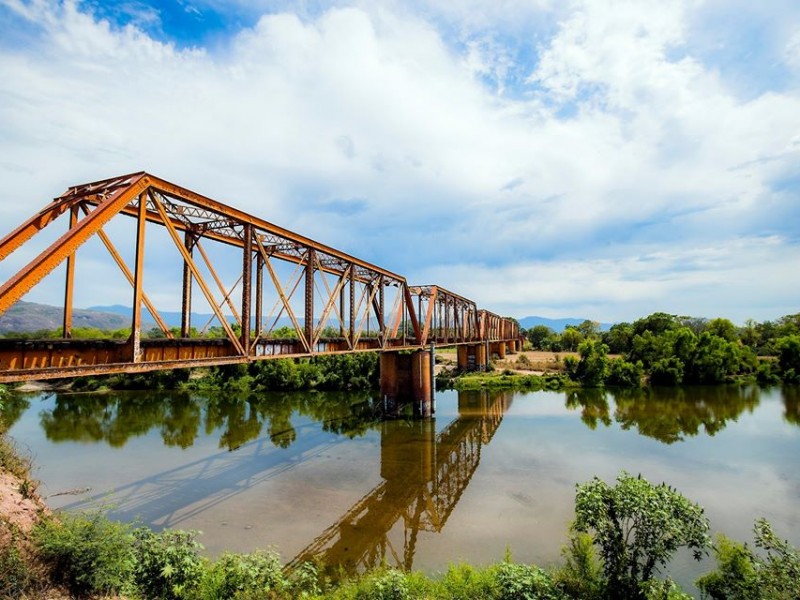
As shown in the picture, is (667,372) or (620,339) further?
(620,339)

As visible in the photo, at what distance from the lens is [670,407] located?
121ft

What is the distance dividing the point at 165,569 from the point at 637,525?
10747mm

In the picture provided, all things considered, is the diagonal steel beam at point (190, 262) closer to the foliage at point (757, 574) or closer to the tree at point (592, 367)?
the foliage at point (757, 574)

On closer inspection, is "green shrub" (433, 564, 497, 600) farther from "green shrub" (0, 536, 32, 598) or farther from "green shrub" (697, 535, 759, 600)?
"green shrub" (0, 536, 32, 598)

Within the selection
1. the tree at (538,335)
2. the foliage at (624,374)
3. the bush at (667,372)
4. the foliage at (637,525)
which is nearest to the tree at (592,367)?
the foliage at (624,374)

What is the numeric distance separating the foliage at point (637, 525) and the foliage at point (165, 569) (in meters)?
9.14

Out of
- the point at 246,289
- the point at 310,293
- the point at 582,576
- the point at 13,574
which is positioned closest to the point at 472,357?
the point at 310,293

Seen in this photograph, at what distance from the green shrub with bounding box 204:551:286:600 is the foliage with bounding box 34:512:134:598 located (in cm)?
179

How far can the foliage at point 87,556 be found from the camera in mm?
8008

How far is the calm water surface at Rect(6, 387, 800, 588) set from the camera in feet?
47.0

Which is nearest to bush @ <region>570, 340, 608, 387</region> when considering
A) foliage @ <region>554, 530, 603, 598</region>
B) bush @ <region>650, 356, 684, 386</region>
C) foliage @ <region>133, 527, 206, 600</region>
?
bush @ <region>650, 356, 684, 386</region>

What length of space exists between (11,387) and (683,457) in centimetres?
7270

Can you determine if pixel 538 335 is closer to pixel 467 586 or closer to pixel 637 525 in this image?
pixel 637 525

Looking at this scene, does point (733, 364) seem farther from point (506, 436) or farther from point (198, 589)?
point (198, 589)
